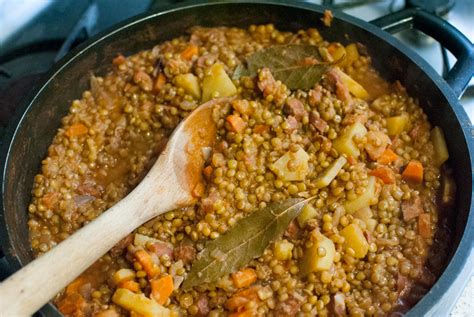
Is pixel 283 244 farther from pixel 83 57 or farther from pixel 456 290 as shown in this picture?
pixel 83 57

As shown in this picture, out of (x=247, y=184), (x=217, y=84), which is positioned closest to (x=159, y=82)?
(x=217, y=84)

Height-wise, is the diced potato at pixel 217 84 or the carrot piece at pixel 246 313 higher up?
the diced potato at pixel 217 84

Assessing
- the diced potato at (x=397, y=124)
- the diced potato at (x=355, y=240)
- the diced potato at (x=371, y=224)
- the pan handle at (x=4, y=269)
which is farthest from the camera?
the diced potato at (x=397, y=124)

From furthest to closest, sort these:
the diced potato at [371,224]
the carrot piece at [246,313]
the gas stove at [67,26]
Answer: the gas stove at [67,26] < the diced potato at [371,224] < the carrot piece at [246,313]

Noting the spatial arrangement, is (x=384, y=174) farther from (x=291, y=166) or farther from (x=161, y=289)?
(x=161, y=289)

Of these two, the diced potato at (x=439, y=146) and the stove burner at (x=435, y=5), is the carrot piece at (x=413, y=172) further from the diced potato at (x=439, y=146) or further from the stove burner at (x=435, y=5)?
the stove burner at (x=435, y=5)

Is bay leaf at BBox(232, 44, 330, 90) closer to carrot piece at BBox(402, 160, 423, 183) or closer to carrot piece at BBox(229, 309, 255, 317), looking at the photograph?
carrot piece at BBox(402, 160, 423, 183)

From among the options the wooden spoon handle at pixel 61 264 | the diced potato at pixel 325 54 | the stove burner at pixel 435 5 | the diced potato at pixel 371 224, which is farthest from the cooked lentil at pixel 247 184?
the stove burner at pixel 435 5
